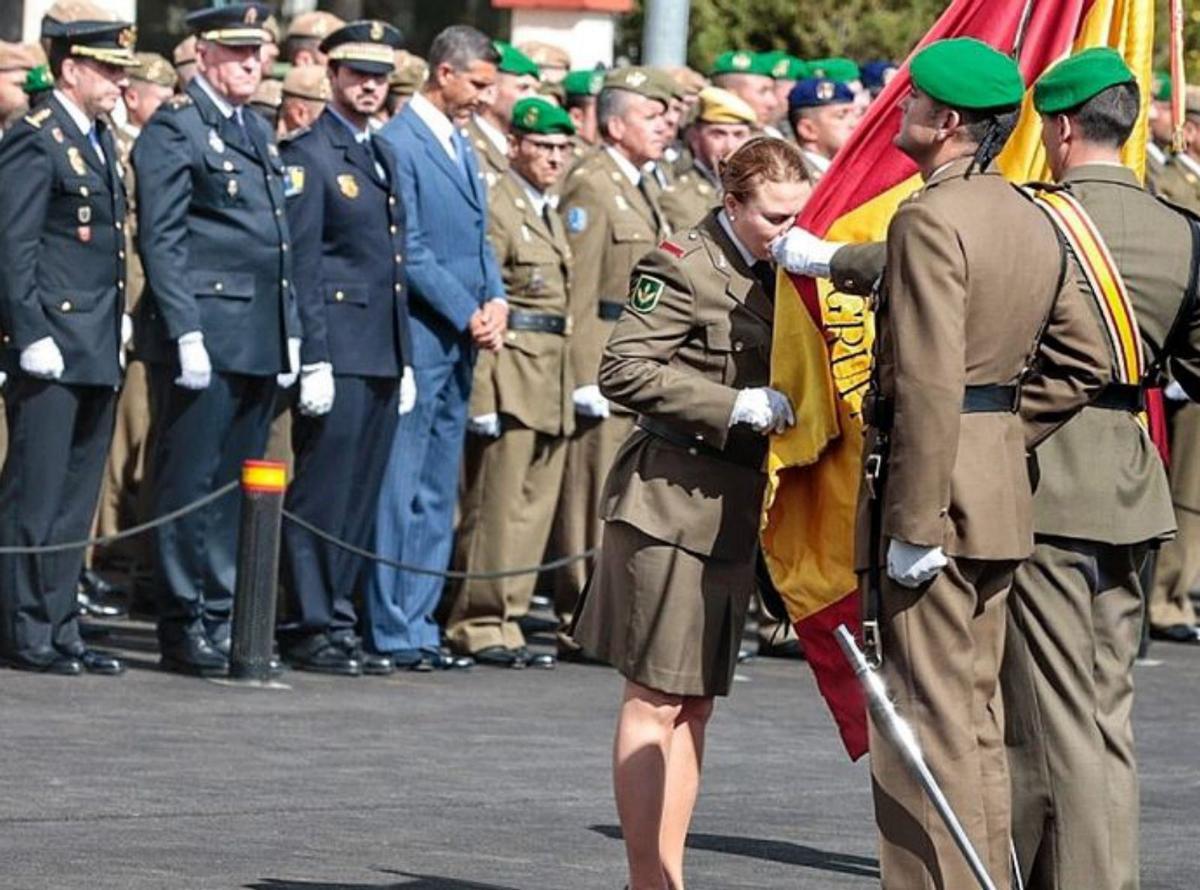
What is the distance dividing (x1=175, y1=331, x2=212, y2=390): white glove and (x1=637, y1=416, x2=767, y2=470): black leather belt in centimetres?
393

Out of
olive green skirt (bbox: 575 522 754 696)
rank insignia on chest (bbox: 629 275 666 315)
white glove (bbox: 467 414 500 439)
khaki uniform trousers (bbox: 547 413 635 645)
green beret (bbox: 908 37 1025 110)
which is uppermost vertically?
green beret (bbox: 908 37 1025 110)

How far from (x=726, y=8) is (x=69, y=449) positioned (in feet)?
44.6

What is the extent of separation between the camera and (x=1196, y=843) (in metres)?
9.65

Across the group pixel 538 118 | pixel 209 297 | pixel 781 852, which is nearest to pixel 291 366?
pixel 209 297

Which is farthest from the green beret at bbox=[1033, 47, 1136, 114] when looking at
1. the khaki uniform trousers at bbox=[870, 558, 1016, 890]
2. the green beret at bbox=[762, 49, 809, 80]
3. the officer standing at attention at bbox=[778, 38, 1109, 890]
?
the green beret at bbox=[762, 49, 809, 80]

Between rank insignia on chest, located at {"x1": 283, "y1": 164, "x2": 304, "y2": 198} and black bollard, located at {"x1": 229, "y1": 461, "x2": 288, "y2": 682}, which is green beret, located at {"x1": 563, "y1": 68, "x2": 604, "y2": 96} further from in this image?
black bollard, located at {"x1": 229, "y1": 461, "x2": 288, "y2": 682}

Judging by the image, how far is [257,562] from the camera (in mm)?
12031

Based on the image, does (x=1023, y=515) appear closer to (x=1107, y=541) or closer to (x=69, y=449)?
(x=1107, y=541)

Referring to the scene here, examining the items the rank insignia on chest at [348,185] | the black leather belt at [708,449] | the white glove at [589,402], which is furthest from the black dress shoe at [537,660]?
the black leather belt at [708,449]

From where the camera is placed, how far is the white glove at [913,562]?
7207mm

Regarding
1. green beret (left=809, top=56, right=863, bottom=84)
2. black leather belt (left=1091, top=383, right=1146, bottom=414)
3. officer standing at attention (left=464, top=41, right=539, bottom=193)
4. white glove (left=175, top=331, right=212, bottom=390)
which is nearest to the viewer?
black leather belt (left=1091, top=383, right=1146, bottom=414)

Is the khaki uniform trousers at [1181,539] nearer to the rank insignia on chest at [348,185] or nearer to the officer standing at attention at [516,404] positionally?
the officer standing at attention at [516,404]

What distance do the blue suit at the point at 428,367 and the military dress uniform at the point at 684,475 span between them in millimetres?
4554

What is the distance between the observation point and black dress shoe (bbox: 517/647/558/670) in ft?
43.9
